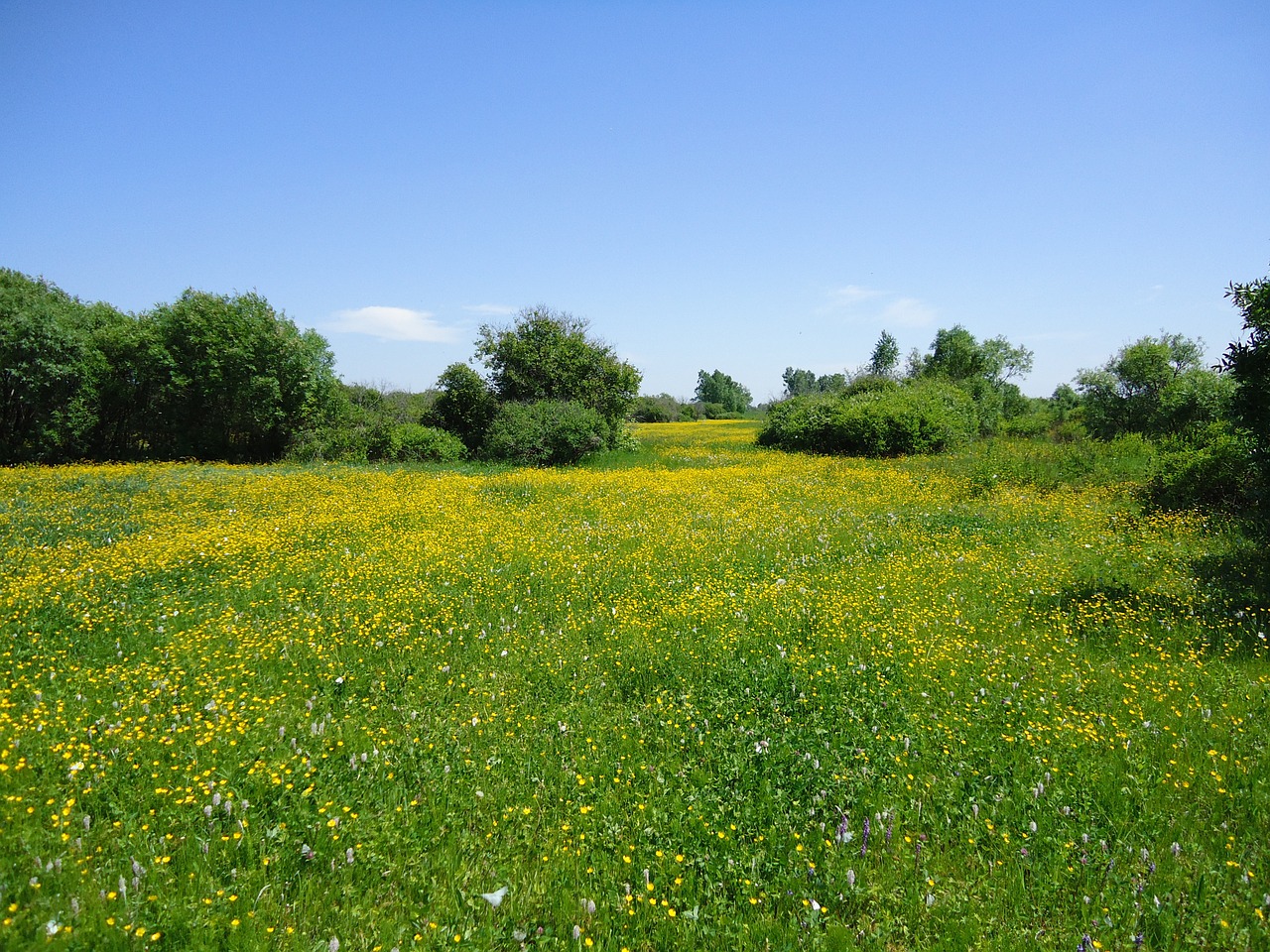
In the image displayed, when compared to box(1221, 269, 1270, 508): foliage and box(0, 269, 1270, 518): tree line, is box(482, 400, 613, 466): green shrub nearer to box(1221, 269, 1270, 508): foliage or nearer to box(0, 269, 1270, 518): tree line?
box(0, 269, 1270, 518): tree line

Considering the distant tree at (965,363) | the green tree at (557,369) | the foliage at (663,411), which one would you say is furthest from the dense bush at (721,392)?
the green tree at (557,369)

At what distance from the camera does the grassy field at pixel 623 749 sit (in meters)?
3.34

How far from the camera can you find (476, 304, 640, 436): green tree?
30109 millimetres

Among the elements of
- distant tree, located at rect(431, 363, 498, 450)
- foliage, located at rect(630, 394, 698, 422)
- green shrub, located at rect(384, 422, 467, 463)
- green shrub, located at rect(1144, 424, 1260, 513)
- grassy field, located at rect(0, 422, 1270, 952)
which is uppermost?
foliage, located at rect(630, 394, 698, 422)

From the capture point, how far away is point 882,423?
26.5 metres

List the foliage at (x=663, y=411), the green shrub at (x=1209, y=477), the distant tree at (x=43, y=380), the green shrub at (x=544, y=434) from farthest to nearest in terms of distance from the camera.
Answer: the foliage at (x=663, y=411) → the green shrub at (x=544, y=434) → the distant tree at (x=43, y=380) → the green shrub at (x=1209, y=477)

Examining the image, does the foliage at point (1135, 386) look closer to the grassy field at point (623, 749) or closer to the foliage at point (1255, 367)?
the foliage at point (1255, 367)

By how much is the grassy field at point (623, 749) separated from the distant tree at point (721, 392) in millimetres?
104143

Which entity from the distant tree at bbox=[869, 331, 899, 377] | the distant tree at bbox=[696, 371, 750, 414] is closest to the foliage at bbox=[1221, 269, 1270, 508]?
the distant tree at bbox=[869, 331, 899, 377]

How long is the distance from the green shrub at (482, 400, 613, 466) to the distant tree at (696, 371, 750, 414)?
8648cm

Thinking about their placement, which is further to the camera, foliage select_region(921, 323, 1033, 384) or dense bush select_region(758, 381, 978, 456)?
foliage select_region(921, 323, 1033, 384)

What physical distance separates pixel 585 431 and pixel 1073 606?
807 inches

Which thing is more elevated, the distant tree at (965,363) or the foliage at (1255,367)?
the distant tree at (965,363)

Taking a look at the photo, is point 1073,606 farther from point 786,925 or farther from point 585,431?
point 585,431
